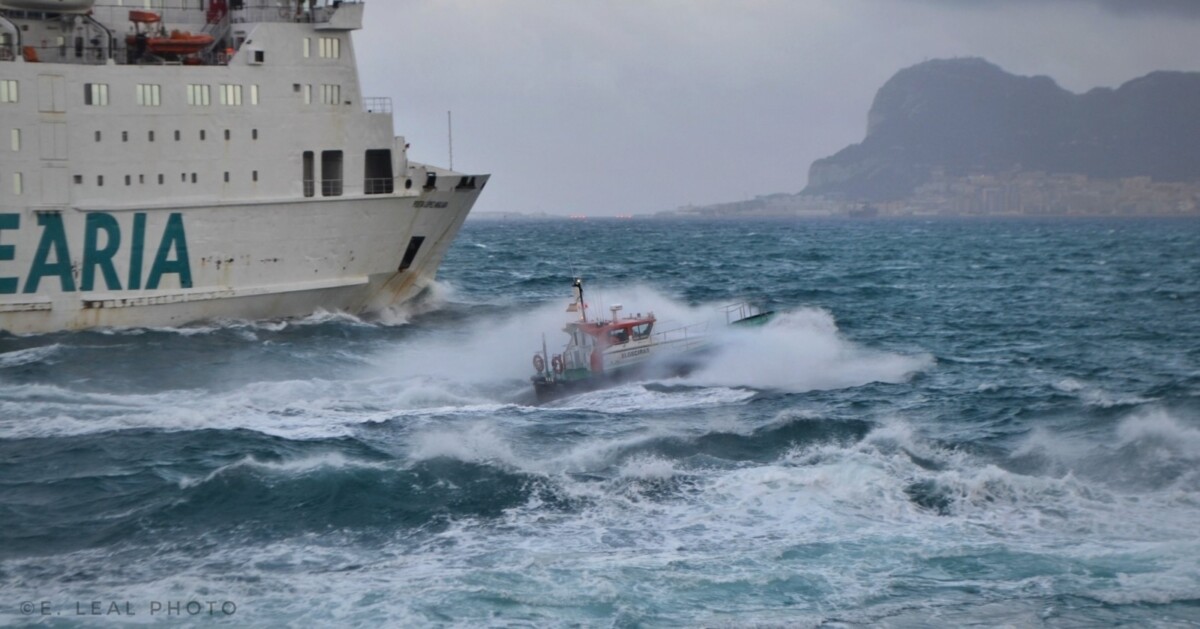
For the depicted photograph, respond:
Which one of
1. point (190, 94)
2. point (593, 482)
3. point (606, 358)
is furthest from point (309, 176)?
point (593, 482)

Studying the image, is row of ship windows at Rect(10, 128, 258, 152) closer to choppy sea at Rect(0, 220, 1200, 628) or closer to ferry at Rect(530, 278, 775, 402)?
choppy sea at Rect(0, 220, 1200, 628)

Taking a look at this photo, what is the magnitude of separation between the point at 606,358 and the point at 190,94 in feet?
57.6

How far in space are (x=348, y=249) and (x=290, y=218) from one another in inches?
90.5

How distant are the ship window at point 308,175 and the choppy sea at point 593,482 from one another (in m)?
4.34

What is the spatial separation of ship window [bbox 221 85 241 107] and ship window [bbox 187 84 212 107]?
1.52ft

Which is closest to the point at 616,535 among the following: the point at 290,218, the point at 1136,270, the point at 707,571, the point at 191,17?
the point at 707,571

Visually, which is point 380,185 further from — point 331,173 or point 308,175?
point 308,175

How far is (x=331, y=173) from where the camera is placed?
145ft

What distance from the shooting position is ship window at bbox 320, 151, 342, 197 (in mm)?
43719

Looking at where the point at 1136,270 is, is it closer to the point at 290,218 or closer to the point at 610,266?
the point at 610,266

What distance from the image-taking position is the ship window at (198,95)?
136ft

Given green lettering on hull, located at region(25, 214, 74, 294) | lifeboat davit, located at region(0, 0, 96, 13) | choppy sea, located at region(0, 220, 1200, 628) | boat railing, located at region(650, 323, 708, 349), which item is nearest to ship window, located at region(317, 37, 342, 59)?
lifeboat davit, located at region(0, 0, 96, 13)

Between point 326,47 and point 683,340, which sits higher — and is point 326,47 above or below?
above

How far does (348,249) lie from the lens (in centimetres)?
4369
